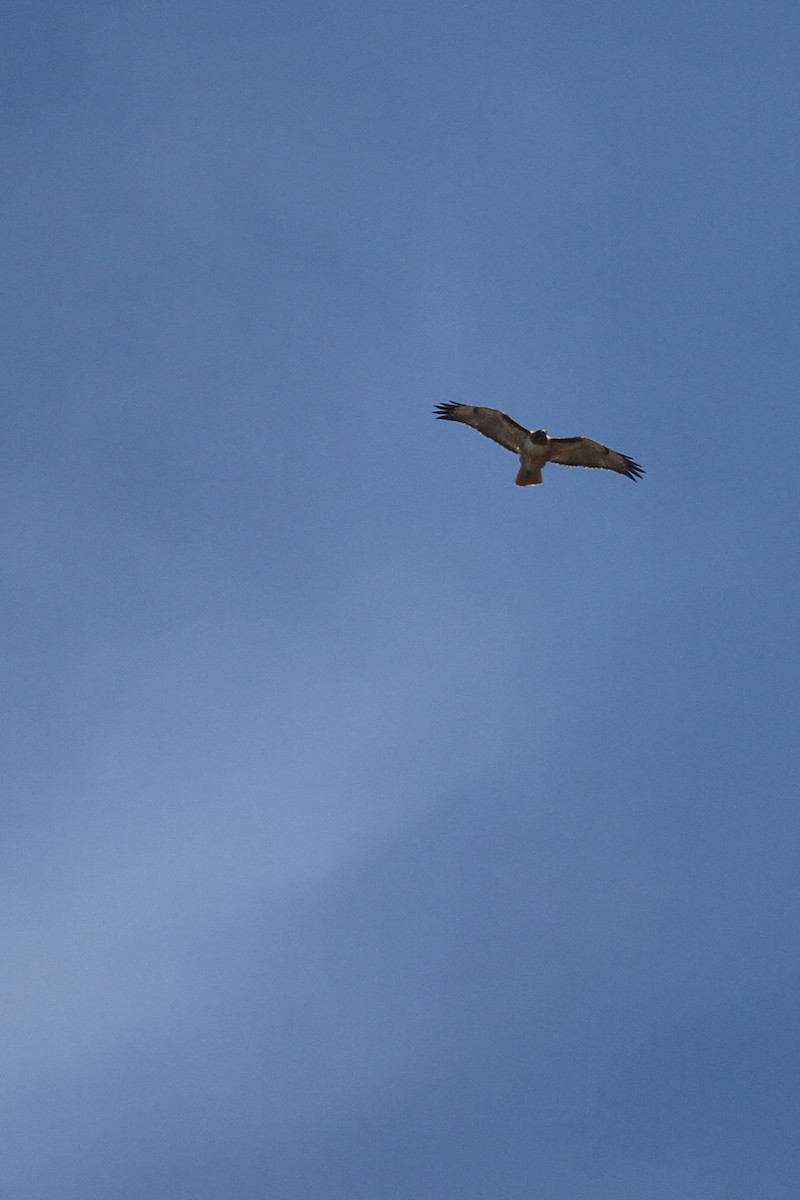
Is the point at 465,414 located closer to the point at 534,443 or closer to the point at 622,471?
the point at 534,443

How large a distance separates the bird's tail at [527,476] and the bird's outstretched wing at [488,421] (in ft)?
3.30

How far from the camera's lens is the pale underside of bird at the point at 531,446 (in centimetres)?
3753

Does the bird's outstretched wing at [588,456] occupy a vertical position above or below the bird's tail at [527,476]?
above

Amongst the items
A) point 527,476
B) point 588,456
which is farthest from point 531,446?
point 588,456

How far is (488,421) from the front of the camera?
3841 centimetres

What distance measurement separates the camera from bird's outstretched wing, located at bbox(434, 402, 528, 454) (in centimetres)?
3806

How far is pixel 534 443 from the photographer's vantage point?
37.1m

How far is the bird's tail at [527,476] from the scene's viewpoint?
37.8m

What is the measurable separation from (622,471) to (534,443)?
12.7ft

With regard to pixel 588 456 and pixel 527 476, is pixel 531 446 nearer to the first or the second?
pixel 527 476

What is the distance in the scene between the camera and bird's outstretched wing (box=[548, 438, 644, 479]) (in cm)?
3825

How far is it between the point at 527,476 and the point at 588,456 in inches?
104

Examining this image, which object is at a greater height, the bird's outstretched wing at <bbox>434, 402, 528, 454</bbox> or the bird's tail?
the bird's outstretched wing at <bbox>434, 402, 528, 454</bbox>

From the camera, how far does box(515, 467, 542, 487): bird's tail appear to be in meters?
37.8
